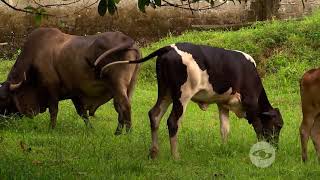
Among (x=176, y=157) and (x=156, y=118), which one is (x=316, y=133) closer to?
(x=176, y=157)

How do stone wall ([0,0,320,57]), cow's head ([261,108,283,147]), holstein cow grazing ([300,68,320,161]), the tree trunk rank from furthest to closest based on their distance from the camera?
the tree trunk
stone wall ([0,0,320,57])
cow's head ([261,108,283,147])
holstein cow grazing ([300,68,320,161])

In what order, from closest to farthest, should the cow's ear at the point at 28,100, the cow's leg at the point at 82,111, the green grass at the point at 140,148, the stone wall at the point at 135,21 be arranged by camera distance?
the green grass at the point at 140,148 < the cow's leg at the point at 82,111 < the cow's ear at the point at 28,100 < the stone wall at the point at 135,21

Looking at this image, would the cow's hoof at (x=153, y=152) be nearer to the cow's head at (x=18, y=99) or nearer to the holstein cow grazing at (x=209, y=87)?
the holstein cow grazing at (x=209, y=87)

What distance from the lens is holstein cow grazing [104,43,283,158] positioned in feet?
24.1

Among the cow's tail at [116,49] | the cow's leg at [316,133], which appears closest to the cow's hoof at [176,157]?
the cow's leg at [316,133]

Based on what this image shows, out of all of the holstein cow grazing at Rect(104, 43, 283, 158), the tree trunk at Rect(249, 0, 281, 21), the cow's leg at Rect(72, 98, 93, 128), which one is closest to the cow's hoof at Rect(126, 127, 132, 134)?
the cow's leg at Rect(72, 98, 93, 128)

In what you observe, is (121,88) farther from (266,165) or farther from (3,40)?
(3,40)

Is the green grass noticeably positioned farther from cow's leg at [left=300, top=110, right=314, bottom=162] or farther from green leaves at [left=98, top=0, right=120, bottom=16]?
green leaves at [left=98, top=0, right=120, bottom=16]

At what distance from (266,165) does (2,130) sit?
153 inches

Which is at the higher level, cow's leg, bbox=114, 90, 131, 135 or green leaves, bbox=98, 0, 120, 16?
green leaves, bbox=98, 0, 120, 16

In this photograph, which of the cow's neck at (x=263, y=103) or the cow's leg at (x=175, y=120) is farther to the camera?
the cow's neck at (x=263, y=103)

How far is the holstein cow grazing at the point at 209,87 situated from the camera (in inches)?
289

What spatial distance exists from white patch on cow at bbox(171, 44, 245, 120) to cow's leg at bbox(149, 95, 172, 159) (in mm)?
298

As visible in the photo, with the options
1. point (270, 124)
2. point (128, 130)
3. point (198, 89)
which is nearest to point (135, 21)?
point (128, 130)
